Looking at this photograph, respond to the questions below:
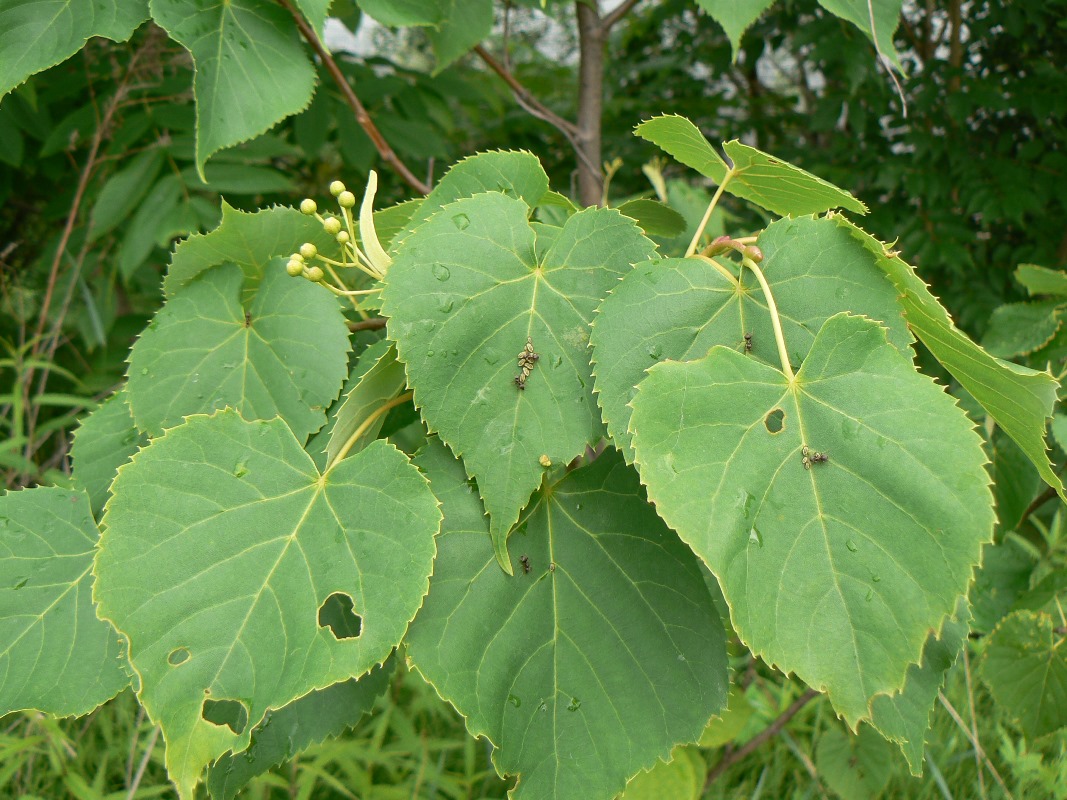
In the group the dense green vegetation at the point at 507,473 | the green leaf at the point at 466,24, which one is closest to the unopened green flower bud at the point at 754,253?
the dense green vegetation at the point at 507,473

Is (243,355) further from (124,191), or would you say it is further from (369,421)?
(124,191)

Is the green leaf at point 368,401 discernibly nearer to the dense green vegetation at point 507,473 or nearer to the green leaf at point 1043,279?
the dense green vegetation at point 507,473

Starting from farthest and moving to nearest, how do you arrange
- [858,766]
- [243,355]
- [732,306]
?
[858,766] < [243,355] < [732,306]

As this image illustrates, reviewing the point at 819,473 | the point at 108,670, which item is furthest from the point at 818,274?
the point at 108,670

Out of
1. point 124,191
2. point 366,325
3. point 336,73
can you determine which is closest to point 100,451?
point 366,325

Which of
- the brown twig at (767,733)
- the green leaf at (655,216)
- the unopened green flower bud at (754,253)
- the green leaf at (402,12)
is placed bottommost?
the brown twig at (767,733)

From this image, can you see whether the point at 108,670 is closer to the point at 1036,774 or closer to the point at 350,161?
the point at 350,161

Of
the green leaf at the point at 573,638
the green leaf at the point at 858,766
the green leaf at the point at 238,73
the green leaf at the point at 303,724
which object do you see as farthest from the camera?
the green leaf at the point at 858,766

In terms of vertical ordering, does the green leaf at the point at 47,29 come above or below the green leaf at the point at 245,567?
above
